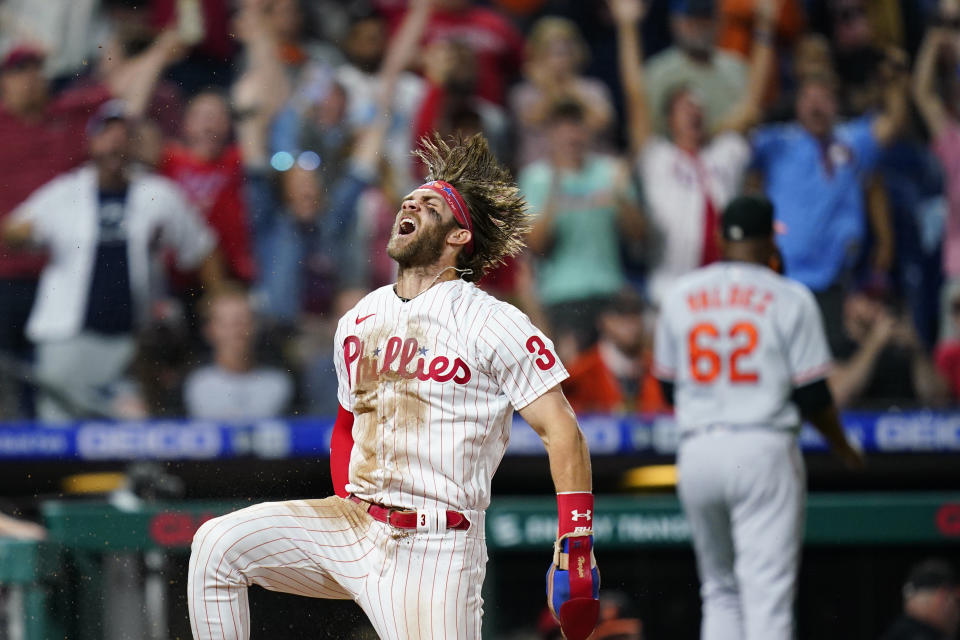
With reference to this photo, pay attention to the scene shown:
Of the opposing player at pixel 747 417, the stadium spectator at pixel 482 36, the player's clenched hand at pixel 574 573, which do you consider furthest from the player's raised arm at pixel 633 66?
the player's clenched hand at pixel 574 573

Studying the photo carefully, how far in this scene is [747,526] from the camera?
5082mm

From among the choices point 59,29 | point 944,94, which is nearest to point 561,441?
point 59,29

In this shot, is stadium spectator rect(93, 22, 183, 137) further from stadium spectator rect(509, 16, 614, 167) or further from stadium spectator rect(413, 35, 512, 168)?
stadium spectator rect(509, 16, 614, 167)

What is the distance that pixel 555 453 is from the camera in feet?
10.7

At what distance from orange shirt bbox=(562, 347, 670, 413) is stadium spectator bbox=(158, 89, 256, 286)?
5.79ft

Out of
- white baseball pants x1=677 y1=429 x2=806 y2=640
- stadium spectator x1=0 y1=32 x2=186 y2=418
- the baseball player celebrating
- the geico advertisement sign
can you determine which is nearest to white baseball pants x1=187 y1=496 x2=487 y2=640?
the baseball player celebrating

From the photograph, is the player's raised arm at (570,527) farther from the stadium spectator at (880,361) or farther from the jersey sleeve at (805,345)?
the stadium spectator at (880,361)

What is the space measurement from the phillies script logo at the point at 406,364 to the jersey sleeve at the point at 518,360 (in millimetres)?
72

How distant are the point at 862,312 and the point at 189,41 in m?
4.07

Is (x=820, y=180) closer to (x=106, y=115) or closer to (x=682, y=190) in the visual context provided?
(x=682, y=190)

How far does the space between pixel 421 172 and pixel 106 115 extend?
161cm

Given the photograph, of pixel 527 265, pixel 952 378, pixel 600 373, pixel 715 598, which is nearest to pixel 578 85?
pixel 527 265

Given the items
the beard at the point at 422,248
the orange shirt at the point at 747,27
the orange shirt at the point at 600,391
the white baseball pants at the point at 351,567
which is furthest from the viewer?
the orange shirt at the point at 747,27

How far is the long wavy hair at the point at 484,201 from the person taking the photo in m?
3.69
